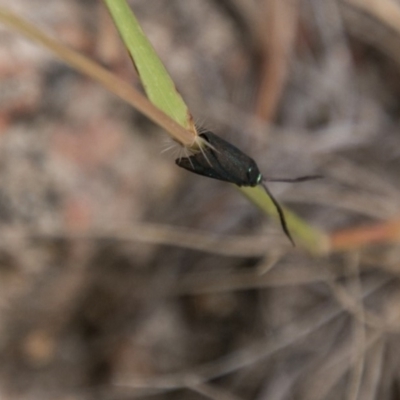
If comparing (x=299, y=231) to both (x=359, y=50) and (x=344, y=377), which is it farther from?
(x=359, y=50)

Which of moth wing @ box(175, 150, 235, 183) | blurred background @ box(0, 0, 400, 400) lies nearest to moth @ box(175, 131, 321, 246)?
moth wing @ box(175, 150, 235, 183)

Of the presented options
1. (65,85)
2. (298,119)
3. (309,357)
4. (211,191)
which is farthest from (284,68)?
(309,357)

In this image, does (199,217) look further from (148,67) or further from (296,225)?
(148,67)

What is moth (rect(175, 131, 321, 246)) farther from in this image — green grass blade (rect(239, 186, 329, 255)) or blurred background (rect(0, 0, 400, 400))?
blurred background (rect(0, 0, 400, 400))

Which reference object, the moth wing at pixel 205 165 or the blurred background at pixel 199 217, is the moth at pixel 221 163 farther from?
the blurred background at pixel 199 217

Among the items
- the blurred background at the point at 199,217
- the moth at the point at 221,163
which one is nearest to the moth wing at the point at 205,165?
the moth at the point at 221,163

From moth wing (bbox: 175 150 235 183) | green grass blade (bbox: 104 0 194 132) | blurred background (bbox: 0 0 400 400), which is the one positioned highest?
blurred background (bbox: 0 0 400 400)
